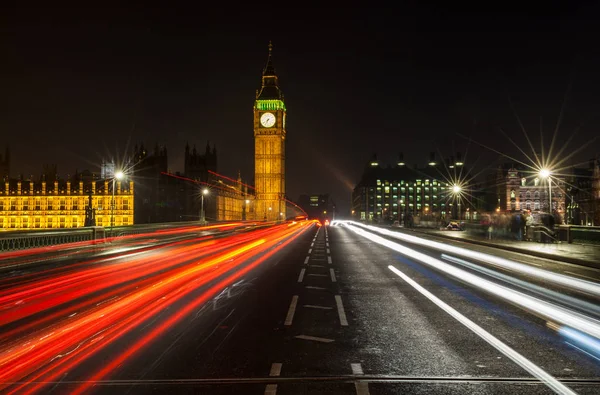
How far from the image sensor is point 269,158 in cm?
13650

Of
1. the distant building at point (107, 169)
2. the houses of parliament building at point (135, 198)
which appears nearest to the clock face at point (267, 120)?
the houses of parliament building at point (135, 198)

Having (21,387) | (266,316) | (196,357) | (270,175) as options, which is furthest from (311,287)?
(270,175)

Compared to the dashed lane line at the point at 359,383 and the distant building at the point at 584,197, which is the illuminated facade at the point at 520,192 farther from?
the dashed lane line at the point at 359,383

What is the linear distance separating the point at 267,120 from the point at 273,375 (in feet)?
447

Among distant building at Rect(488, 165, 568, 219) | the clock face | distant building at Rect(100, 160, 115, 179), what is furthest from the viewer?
the clock face

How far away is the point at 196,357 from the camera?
7020 millimetres

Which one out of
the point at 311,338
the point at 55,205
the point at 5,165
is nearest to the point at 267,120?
the point at 55,205

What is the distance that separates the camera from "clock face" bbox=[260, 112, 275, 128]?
139250 mm

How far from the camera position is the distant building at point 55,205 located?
110250 millimetres

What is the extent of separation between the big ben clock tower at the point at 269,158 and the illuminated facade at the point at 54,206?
124ft

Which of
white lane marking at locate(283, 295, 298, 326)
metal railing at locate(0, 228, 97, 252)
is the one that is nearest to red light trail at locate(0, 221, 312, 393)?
white lane marking at locate(283, 295, 298, 326)

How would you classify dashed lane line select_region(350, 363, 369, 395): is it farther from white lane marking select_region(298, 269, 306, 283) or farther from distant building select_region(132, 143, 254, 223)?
distant building select_region(132, 143, 254, 223)

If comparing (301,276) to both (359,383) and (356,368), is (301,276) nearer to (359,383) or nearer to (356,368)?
(356,368)

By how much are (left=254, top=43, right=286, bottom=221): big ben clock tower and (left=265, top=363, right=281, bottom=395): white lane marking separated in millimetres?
121096
